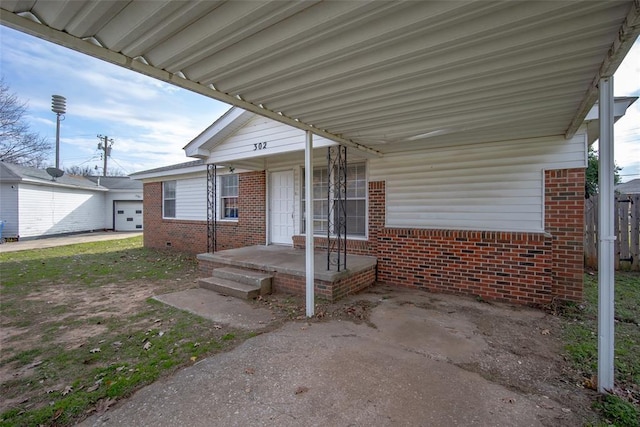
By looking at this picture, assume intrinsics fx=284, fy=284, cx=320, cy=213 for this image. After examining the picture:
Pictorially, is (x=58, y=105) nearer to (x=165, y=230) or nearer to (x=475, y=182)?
(x=165, y=230)

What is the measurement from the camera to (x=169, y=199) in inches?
461

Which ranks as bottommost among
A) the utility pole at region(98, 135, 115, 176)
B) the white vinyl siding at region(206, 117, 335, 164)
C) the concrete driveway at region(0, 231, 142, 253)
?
the concrete driveway at region(0, 231, 142, 253)

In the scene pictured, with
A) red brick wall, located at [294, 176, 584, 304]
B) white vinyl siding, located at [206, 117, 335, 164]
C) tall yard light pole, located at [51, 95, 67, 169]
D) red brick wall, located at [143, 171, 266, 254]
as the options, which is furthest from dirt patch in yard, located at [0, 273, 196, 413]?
tall yard light pole, located at [51, 95, 67, 169]

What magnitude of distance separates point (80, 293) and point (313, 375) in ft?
18.8

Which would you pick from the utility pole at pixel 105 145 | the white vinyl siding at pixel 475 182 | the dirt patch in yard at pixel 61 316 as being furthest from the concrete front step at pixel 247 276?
the utility pole at pixel 105 145

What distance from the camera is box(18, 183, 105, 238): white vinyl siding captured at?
15.9m

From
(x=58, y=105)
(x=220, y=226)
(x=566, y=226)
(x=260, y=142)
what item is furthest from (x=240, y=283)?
(x=58, y=105)

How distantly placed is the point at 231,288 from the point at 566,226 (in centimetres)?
604

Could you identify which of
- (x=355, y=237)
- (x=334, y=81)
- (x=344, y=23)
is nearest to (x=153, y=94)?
(x=355, y=237)

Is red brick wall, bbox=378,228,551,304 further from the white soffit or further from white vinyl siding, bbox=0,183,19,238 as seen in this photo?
white vinyl siding, bbox=0,183,19,238

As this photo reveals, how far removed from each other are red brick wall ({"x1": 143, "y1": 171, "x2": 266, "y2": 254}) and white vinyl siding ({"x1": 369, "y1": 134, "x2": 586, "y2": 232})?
12.7 ft

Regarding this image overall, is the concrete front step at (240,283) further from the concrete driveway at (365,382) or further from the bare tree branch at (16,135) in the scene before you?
the bare tree branch at (16,135)

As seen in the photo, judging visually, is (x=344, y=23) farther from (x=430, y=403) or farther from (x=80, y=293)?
(x=80, y=293)

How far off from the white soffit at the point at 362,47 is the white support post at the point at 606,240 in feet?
1.08
